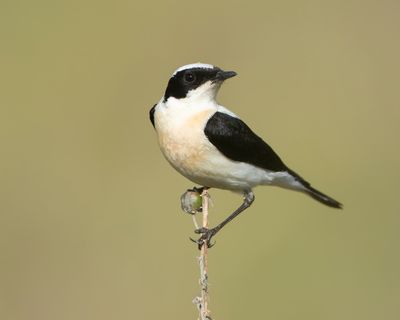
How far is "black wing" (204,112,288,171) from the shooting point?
4930 millimetres

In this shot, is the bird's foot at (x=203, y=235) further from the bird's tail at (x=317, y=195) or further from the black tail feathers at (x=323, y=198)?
the black tail feathers at (x=323, y=198)

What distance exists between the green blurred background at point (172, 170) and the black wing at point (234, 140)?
202 cm

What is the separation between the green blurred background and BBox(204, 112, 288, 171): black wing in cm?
202

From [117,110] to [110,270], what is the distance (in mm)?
2415

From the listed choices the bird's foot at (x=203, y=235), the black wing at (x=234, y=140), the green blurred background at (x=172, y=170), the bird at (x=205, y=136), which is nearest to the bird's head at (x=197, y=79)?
the bird at (x=205, y=136)

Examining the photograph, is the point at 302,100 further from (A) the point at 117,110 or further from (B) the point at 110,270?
(B) the point at 110,270

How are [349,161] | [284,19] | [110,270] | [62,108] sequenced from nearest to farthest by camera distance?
1. [110,270]
2. [349,161]
3. [62,108]
4. [284,19]

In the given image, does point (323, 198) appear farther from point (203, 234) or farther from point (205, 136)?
point (203, 234)

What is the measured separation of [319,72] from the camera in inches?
409

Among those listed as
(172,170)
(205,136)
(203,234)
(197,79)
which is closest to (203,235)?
(203,234)

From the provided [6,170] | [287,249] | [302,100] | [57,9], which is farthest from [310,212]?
[57,9]

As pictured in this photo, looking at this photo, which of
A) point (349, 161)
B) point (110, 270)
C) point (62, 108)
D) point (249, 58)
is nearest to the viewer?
point (110, 270)

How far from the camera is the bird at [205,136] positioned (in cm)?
489

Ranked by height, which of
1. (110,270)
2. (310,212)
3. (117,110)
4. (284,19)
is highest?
(284,19)
